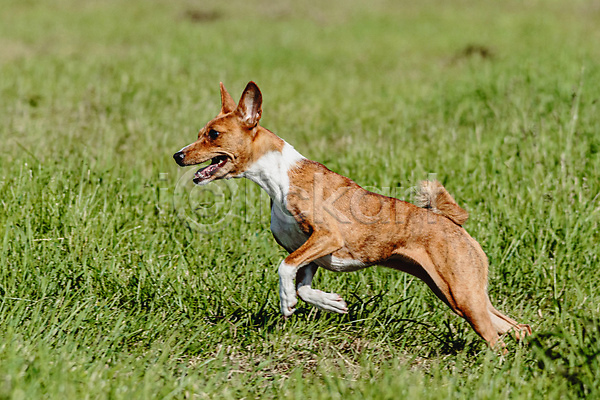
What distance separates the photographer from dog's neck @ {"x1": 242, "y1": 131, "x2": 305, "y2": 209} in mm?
4191

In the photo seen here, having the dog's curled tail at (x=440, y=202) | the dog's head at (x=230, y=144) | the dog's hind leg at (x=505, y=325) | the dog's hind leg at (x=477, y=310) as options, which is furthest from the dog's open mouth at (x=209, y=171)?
the dog's hind leg at (x=505, y=325)

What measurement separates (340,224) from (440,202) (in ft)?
2.42

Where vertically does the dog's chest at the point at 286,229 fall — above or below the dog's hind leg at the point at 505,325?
above

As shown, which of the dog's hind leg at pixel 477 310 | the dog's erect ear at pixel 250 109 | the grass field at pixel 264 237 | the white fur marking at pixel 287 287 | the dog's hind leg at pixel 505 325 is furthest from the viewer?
the dog's hind leg at pixel 505 325

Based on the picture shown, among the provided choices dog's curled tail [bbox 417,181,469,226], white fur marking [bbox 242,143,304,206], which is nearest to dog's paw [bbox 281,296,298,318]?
white fur marking [bbox 242,143,304,206]

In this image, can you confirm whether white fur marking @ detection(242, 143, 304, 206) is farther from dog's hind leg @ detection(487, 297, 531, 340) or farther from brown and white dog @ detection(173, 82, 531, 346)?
dog's hind leg @ detection(487, 297, 531, 340)

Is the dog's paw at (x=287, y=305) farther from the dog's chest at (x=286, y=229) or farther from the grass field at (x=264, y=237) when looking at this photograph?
the dog's chest at (x=286, y=229)

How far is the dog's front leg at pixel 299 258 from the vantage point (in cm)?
394

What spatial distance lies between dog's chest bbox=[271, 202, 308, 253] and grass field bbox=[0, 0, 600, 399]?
0.57m

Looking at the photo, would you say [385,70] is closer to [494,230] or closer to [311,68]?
[311,68]

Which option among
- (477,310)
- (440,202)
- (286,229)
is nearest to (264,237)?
(286,229)

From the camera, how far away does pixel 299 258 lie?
3951 millimetres

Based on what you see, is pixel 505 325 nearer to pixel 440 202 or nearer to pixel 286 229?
pixel 440 202

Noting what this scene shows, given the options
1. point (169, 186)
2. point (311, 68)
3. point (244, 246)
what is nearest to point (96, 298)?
point (244, 246)
